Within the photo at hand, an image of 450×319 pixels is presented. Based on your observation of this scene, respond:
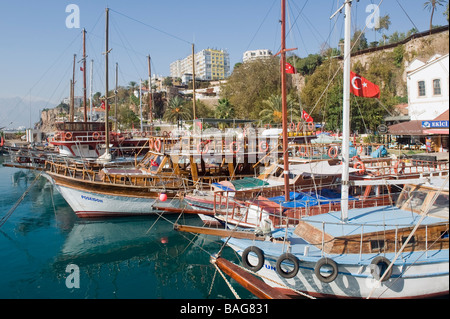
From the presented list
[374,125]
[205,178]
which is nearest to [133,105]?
[374,125]

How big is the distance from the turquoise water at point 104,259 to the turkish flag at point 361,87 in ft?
26.0

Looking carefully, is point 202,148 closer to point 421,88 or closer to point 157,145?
point 157,145

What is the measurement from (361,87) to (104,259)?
1278cm

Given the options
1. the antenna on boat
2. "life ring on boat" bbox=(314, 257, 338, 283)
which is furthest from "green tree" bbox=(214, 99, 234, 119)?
"life ring on boat" bbox=(314, 257, 338, 283)

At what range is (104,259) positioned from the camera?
48.5 ft

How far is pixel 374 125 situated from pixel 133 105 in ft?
231

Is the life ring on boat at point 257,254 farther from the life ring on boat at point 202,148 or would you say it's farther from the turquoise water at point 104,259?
the life ring on boat at point 202,148

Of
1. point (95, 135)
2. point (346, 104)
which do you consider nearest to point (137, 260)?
point (346, 104)

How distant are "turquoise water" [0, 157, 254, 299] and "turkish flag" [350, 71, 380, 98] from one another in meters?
7.93

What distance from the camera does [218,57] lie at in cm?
16550

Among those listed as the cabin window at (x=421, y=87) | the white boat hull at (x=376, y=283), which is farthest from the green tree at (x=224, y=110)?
the white boat hull at (x=376, y=283)

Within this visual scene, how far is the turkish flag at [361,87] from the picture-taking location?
410 inches
